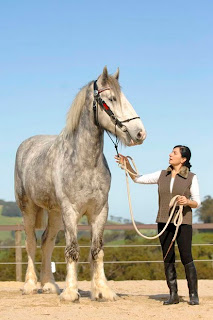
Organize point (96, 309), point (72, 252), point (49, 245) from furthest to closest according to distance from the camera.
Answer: point (49, 245), point (72, 252), point (96, 309)

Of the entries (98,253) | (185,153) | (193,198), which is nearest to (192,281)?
(193,198)

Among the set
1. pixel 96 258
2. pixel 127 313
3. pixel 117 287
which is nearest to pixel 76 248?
pixel 96 258

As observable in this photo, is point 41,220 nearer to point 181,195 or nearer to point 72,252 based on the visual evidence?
point 72,252

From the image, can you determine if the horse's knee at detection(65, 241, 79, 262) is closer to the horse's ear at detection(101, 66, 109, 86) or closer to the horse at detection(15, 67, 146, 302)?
the horse at detection(15, 67, 146, 302)

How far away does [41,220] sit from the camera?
7762 millimetres

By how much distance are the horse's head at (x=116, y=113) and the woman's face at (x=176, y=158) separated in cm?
33

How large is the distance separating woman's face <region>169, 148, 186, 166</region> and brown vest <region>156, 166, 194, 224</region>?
0.24ft

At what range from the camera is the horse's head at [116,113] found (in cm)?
582

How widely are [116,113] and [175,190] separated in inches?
39.3

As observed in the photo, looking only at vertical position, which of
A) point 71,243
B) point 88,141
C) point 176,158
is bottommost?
point 71,243

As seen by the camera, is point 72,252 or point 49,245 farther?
point 49,245

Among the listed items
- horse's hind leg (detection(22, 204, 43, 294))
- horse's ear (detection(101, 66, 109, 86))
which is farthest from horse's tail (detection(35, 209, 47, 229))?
horse's ear (detection(101, 66, 109, 86))

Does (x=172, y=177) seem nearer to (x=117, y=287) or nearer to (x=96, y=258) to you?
(x=96, y=258)

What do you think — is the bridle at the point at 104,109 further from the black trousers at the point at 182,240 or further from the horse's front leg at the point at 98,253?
the black trousers at the point at 182,240
